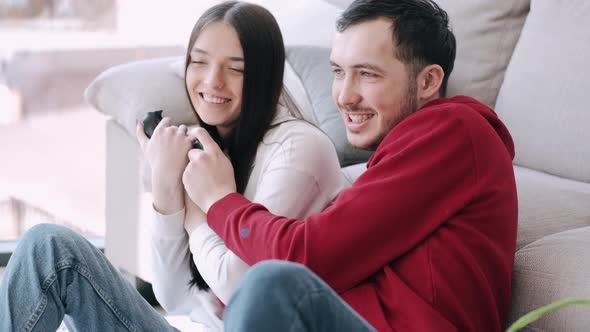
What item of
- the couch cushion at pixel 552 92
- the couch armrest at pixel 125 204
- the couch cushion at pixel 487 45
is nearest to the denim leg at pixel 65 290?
the couch armrest at pixel 125 204

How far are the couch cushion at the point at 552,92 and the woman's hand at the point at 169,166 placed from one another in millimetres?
973

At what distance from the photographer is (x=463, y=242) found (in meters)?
1.16

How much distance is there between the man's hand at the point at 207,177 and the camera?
52.0 inches

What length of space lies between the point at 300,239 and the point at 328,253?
45 millimetres

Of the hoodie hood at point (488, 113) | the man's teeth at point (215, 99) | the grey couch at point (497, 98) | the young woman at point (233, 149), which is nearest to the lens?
the hoodie hood at point (488, 113)

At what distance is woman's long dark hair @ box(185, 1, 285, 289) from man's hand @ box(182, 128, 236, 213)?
0.41 feet

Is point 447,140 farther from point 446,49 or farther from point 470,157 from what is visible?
point 446,49

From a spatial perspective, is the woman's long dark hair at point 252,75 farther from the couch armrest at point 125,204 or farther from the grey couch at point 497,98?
the couch armrest at point 125,204

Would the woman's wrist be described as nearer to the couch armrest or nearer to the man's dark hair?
the man's dark hair

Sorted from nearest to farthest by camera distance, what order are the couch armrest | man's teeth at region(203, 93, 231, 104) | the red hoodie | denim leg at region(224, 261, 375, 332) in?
denim leg at region(224, 261, 375, 332)
the red hoodie
man's teeth at region(203, 93, 231, 104)
the couch armrest

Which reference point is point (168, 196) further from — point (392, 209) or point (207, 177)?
point (392, 209)

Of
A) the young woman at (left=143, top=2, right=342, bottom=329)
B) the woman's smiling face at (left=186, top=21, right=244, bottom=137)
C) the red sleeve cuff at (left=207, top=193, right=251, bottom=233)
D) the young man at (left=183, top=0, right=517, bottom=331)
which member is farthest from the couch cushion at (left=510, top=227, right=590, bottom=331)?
the woman's smiling face at (left=186, top=21, right=244, bottom=137)

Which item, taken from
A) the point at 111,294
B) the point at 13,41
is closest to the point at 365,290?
the point at 111,294

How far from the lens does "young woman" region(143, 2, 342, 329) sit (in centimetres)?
140
